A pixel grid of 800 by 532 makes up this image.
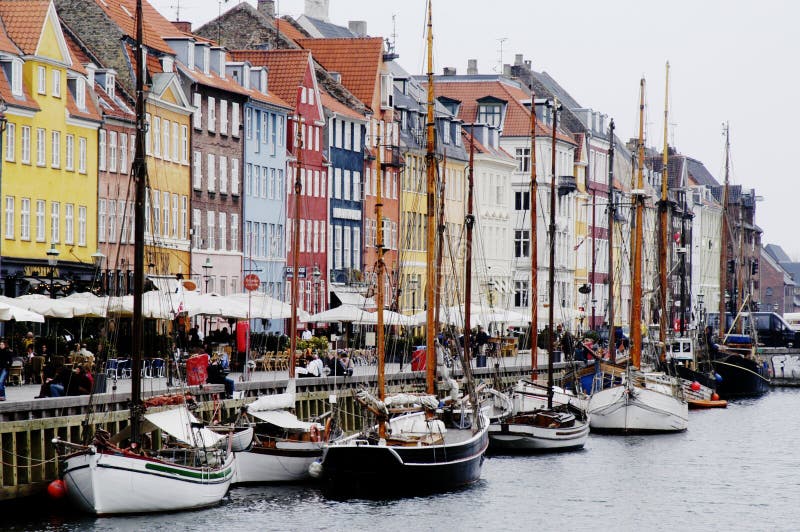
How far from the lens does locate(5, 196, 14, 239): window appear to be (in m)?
69.1

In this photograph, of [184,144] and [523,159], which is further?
[523,159]

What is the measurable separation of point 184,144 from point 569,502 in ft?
139

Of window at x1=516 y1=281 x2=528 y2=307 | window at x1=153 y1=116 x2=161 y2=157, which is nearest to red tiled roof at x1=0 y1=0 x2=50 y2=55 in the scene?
window at x1=153 y1=116 x2=161 y2=157

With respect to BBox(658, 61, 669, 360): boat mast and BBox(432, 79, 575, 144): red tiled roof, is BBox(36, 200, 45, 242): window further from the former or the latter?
BBox(432, 79, 575, 144): red tiled roof

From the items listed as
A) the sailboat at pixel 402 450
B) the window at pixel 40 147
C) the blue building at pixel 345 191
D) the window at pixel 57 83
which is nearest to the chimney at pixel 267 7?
the blue building at pixel 345 191

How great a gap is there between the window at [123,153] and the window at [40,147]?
279 inches

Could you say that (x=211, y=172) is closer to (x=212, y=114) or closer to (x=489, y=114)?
(x=212, y=114)

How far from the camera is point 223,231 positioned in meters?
89.4

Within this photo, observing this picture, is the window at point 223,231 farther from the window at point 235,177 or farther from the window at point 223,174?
the window at point 235,177

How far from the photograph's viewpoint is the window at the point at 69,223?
73.6m

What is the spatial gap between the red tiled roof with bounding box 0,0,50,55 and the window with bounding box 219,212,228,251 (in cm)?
1941

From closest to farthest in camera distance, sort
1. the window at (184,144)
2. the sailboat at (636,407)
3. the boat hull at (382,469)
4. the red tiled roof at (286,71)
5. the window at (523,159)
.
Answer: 1. the boat hull at (382,469)
2. the sailboat at (636,407)
3. the window at (184,144)
4. the red tiled roof at (286,71)
5. the window at (523,159)

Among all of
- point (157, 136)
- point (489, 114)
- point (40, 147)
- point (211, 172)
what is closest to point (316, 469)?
point (40, 147)

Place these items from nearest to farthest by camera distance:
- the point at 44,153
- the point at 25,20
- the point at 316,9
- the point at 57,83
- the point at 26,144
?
the point at 26,144, the point at 25,20, the point at 44,153, the point at 57,83, the point at 316,9
